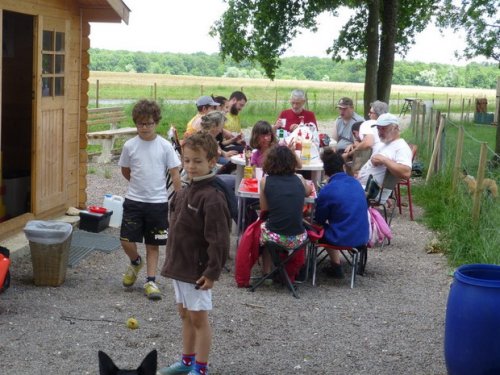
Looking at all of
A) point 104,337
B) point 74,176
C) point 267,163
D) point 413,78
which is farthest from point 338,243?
point 413,78

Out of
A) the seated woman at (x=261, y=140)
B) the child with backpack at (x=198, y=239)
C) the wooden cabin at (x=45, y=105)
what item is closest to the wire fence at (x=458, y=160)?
the seated woman at (x=261, y=140)

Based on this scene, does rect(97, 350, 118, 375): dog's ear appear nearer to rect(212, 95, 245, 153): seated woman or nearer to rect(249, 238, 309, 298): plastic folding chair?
rect(249, 238, 309, 298): plastic folding chair

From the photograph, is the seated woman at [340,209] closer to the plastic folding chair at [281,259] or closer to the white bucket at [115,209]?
the plastic folding chair at [281,259]

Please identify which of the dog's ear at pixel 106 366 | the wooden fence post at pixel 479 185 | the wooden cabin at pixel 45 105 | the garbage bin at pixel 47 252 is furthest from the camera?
the wooden fence post at pixel 479 185

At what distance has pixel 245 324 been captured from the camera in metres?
6.62

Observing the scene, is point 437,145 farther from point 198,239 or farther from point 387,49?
point 198,239

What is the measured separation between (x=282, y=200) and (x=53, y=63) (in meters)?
3.45

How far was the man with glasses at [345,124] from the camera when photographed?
41.3ft

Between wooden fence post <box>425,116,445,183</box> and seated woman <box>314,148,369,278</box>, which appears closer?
seated woman <box>314,148,369,278</box>

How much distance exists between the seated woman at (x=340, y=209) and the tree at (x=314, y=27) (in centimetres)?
1350

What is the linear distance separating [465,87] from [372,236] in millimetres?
83425

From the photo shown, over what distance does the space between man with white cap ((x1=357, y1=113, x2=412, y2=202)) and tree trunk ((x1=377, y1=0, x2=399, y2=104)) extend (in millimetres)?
11317

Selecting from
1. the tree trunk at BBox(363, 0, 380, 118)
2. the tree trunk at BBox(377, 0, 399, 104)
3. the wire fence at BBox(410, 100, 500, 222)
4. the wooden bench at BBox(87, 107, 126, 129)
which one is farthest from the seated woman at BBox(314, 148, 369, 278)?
Answer: the tree trunk at BBox(377, 0, 399, 104)

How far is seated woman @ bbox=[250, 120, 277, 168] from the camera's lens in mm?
8828
